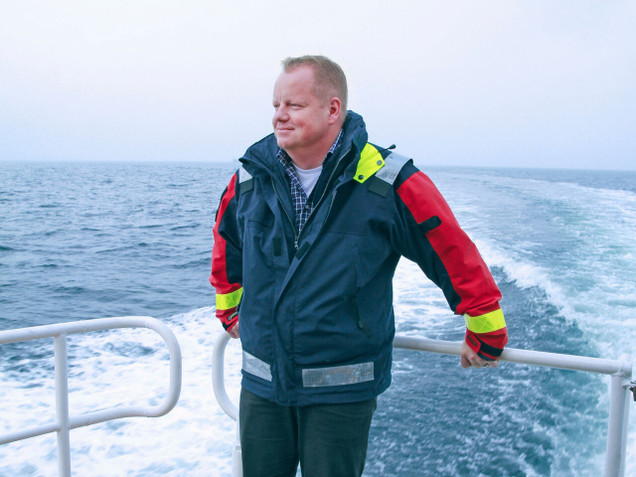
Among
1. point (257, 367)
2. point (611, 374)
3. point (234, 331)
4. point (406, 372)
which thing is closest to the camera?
point (611, 374)

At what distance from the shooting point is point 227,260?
164cm

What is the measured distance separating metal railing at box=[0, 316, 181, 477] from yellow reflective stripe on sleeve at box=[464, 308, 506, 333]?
0.87 meters

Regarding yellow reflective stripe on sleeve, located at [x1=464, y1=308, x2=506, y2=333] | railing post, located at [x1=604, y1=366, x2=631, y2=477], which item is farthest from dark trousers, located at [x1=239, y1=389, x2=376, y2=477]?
railing post, located at [x1=604, y1=366, x2=631, y2=477]

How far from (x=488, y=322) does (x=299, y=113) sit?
2.23ft

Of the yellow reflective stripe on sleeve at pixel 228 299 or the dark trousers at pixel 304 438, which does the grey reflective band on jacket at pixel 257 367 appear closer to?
the dark trousers at pixel 304 438

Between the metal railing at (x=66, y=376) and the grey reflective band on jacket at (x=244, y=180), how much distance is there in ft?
1.60

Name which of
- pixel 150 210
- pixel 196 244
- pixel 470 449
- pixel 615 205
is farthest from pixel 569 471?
pixel 150 210

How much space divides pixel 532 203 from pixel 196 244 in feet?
32.3

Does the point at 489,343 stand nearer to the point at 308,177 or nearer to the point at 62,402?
the point at 308,177

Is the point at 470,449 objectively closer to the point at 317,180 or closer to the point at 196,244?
the point at 317,180

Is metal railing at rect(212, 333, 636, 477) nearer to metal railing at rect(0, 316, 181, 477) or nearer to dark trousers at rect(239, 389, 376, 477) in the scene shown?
dark trousers at rect(239, 389, 376, 477)

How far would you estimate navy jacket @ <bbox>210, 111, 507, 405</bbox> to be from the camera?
1300 millimetres

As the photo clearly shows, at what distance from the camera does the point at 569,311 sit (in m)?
6.07

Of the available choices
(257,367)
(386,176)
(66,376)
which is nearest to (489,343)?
(386,176)
